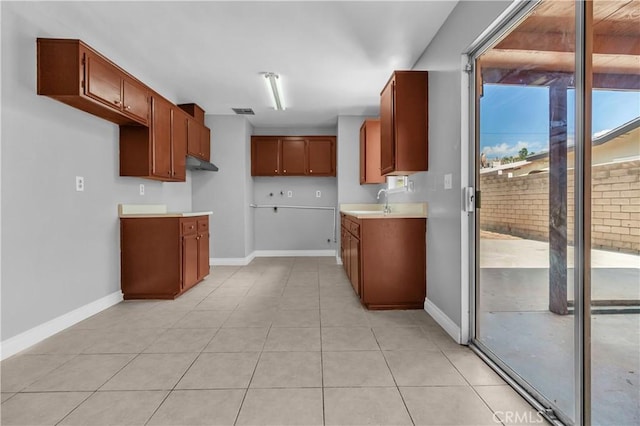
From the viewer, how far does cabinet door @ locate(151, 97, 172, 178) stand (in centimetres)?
339

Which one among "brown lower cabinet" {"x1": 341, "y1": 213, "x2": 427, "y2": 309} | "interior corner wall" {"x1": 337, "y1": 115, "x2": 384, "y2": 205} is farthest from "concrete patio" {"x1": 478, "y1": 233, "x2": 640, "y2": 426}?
"interior corner wall" {"x1": 337, "y1": 115, "x2": 384, "y2": 205}

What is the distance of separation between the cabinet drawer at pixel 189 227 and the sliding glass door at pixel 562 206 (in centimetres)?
291

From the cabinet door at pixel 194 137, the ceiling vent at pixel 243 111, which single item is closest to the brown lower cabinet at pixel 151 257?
the cabinet door at pixel 194 137

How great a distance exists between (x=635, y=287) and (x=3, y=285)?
11.7 feet

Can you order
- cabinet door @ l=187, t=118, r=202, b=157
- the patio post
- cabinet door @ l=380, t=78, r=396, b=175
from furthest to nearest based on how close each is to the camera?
cabinet door @ l=187, t=118, r=202, b=157
cabinet door @ l=380, t=78, r=396, b=175
the patio post

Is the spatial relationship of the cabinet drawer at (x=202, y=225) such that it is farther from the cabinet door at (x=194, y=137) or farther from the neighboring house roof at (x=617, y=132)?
the neighboring house roof at (x=617, y=132)

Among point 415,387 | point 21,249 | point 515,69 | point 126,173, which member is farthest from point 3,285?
point 515,69

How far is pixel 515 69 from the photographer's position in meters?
2.16

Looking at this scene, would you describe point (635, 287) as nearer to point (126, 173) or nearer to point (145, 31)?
point (145, 31)

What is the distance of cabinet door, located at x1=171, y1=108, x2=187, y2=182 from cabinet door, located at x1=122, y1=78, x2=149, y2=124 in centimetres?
57

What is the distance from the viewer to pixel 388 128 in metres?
3.16

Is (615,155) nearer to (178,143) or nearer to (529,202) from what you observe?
(529,202)

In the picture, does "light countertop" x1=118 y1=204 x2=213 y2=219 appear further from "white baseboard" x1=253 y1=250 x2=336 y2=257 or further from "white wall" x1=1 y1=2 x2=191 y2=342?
"white baseboard" x1=253 y1=250 x2=336 y2=257

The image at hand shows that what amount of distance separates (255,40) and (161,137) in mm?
1560
